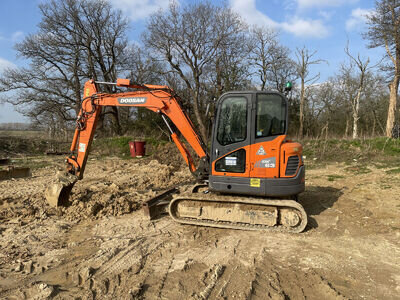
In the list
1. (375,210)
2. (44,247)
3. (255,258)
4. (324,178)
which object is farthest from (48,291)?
(324,178)

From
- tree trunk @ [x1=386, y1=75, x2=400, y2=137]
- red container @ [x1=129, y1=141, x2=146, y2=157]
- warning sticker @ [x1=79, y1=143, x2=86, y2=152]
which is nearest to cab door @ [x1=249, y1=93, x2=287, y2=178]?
warning sticker @ [x1=79, y1=143, x2=86, y2=152]

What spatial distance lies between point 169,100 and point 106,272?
3.44 m

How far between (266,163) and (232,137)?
Answer: 76 cm

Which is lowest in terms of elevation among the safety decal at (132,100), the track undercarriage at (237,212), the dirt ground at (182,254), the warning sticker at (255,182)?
the dirt ground at (182,254)

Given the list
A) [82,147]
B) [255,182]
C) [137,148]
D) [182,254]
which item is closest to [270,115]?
[255,182]

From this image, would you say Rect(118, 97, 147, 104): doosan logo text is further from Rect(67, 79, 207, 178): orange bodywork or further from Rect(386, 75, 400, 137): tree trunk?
Rect(386, 75, 400, 137): tree trunk

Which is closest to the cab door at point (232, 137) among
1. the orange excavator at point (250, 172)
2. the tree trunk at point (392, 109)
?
the orange excavator at point (250, 172)

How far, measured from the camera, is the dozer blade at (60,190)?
5.78 meters

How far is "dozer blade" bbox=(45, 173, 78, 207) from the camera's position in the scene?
19.0 ft

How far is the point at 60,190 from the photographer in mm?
5758

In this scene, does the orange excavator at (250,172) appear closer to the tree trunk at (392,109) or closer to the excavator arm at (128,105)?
the excavator arm at (128,105)

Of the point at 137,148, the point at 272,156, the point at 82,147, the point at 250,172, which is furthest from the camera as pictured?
the point at 137,148

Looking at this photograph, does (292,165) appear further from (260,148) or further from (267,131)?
(267,131)

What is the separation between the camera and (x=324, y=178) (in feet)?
32.1
